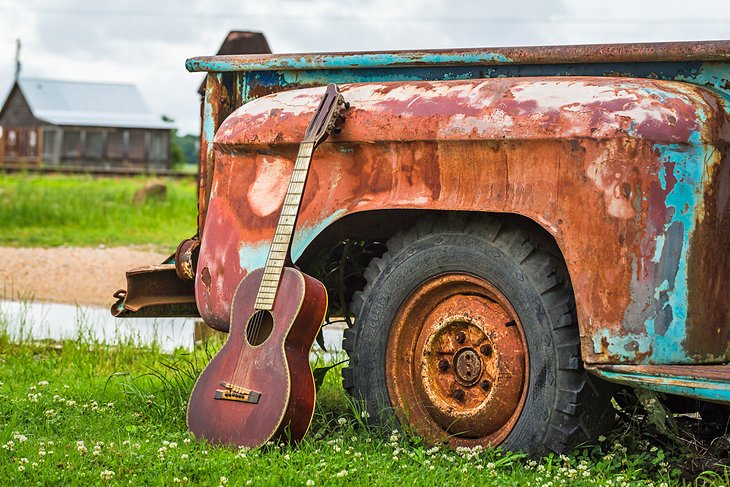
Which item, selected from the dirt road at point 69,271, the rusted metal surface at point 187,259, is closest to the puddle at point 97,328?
the dirt road at point 69,271

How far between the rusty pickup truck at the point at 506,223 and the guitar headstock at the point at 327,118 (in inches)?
1.7

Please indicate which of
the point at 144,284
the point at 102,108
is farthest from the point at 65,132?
the point at 144,284

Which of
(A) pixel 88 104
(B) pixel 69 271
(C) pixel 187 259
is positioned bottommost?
(B) pixel 69 271

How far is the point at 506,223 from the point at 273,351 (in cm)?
97

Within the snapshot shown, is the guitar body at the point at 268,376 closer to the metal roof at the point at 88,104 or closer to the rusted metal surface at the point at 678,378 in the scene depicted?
the rusted metal surface at the point at 678,378

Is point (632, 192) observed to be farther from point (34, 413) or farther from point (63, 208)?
point (63, 208)

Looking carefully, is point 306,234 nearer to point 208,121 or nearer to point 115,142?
point 208,121

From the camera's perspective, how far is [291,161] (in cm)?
465

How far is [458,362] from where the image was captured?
4.27 meters

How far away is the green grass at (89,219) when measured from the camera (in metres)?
13.9

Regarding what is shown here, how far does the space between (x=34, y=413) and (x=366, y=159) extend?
1.87 metres

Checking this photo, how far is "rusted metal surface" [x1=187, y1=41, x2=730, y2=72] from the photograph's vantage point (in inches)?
156

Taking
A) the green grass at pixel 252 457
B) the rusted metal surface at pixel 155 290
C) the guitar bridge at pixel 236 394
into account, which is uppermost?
the rusted metal surface at pixel 155 290

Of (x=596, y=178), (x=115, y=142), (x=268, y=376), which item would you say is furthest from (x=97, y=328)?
(x=115, y=142)
